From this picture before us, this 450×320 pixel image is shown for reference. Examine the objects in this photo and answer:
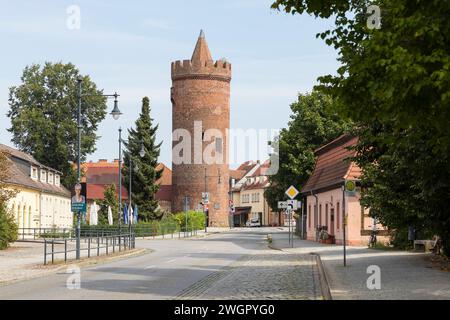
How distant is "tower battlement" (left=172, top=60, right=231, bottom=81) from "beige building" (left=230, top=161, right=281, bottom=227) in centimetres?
4272

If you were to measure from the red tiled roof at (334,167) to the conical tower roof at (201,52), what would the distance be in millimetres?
48606

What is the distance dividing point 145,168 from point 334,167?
134 ft

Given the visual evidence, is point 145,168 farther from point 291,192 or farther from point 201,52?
point 291,192

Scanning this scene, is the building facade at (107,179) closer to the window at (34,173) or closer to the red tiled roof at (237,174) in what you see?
the red tiled roof at (237,174)

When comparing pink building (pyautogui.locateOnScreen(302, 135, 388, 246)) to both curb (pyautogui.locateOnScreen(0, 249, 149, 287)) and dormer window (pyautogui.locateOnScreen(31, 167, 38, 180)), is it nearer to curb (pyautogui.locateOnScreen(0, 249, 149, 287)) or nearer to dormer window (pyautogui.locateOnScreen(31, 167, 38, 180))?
curb (pyautogui.locateOnScreen(0, 249, 149, 287))

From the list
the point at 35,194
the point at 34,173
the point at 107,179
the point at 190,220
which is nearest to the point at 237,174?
the point at 107,179

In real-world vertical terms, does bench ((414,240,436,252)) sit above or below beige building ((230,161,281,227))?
below

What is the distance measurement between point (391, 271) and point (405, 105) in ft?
35.2

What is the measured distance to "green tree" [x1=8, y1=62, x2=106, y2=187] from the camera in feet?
257

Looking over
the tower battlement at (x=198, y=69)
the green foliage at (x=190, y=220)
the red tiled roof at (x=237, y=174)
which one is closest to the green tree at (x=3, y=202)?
the green foliage at (x=190, y=220)

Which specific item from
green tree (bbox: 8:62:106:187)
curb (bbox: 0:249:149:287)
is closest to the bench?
curb (bbox: 0:249:149:287)

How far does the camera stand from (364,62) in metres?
11.6

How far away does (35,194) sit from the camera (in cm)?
6538

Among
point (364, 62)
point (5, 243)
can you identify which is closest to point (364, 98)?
point (364, 62)
